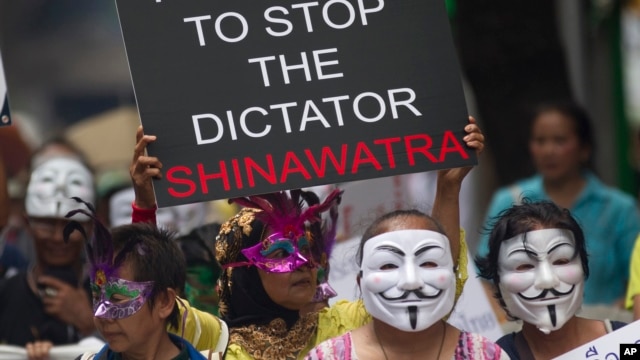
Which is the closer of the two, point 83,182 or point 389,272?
point 389,272

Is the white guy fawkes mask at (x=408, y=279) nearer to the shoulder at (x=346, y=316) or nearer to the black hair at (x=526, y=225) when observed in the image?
the black hair at (x=526, y=225)

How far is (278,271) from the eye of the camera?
6008 millimetres

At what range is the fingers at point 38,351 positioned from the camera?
23.5ft

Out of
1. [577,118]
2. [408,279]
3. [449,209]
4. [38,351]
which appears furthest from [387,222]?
[577,118]

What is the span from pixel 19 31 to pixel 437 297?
7130 mm

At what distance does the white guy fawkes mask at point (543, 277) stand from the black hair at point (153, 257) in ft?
3.89

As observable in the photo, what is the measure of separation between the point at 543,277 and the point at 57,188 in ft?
10.8

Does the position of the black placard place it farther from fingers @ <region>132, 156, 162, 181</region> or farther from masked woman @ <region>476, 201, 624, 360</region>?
masked woman @ <region>476, 201, 624, 360</region>

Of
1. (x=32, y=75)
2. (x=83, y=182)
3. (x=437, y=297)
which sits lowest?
(x=437, y=297)

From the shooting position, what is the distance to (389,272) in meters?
5.60

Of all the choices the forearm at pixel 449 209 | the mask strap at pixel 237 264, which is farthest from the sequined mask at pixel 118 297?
the forearm at pixel 449 209

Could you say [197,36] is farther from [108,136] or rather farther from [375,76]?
[108,136]

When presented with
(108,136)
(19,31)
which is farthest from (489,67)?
(19,31)

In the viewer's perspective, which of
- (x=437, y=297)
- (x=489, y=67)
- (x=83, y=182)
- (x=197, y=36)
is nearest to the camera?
(x=437, y=297)
